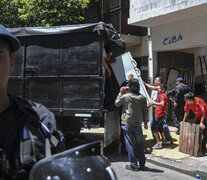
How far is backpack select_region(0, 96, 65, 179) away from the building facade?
23.3ft

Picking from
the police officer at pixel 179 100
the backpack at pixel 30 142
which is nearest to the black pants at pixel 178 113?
the police officer at pixel 179 100

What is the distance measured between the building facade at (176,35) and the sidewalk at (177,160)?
Answer: 4.06 m

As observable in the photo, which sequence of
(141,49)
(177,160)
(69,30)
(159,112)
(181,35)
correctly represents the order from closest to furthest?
(69,30), (177,160), (159,112), (181,35), (141,49)

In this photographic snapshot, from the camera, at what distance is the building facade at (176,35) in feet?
26.8

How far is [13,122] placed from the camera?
1.19 meters

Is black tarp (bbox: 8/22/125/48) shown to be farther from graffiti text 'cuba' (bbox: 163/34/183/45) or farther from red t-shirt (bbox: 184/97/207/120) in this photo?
graffiti text 'cuba' (bbox: 163/34/183/45)

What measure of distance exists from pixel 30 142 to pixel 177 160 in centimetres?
502

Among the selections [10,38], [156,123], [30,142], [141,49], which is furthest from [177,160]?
[141,49]

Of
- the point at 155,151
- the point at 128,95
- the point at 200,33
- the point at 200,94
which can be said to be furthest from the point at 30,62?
the point at 200,94

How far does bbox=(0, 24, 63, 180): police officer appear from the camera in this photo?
1.11m

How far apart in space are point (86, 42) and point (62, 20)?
20.4 feet

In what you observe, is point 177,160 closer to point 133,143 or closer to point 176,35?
point 133,143

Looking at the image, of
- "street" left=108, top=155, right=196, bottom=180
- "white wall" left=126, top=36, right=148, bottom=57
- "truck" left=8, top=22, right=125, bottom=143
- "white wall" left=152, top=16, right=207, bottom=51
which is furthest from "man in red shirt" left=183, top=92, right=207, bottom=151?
"white wall" left=126, top=36, right=148, bottom=57

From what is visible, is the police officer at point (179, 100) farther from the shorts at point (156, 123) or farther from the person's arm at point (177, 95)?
the shorts at point (156, 123)
